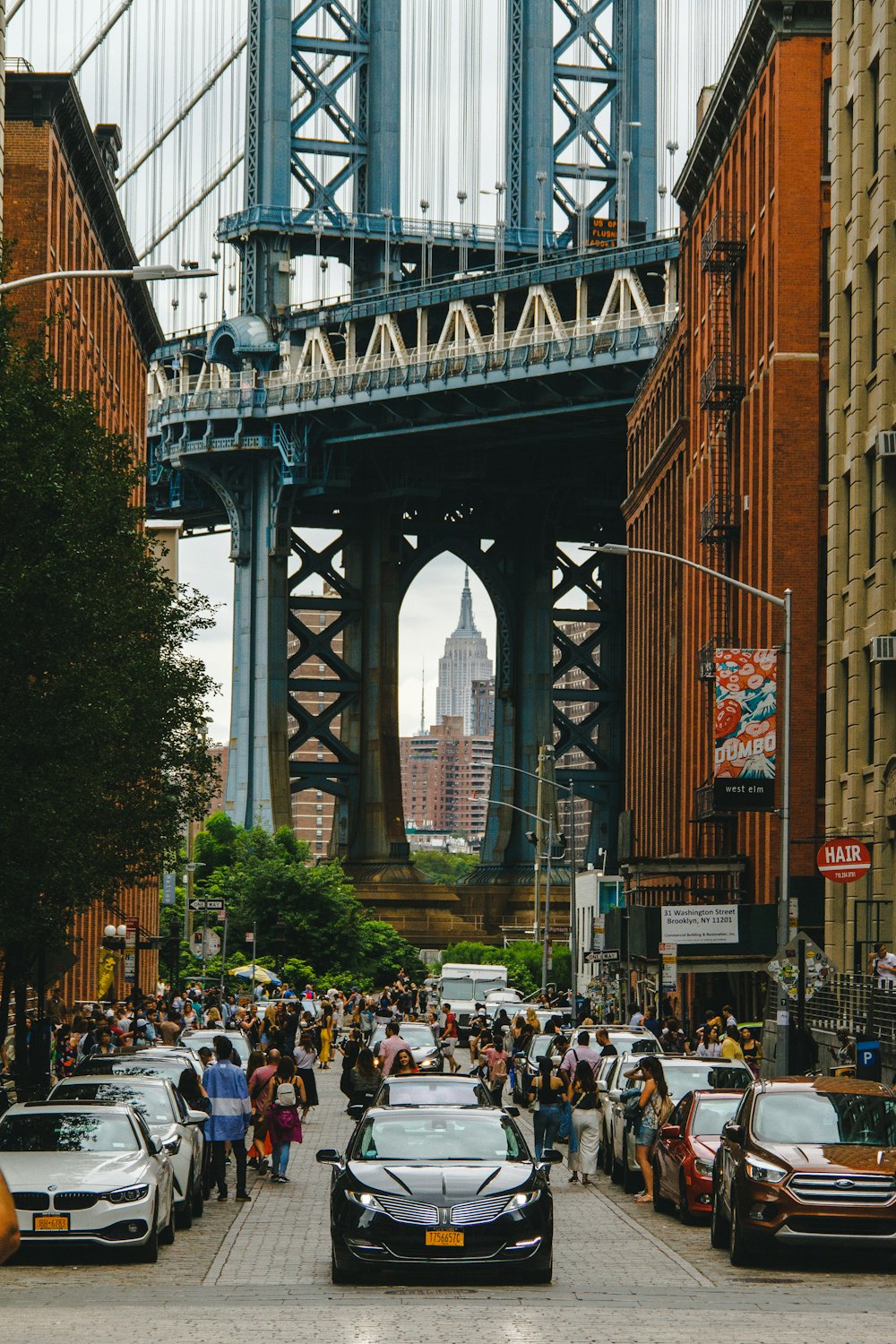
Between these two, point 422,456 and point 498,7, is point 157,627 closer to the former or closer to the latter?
point 422,456

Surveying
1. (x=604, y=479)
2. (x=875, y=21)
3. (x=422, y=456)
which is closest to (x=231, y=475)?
(x=422, y=456)

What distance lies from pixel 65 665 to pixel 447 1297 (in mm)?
11931

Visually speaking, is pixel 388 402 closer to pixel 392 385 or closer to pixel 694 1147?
pixel 392 385

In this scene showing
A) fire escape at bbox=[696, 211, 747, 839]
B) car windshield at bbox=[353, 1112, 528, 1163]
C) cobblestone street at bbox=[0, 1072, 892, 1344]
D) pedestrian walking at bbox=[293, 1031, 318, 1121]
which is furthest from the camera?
fire escape at bbox=[696, 211, 747, 839]

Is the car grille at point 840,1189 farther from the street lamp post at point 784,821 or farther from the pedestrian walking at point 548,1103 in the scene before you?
the street lamp post at point 784,821

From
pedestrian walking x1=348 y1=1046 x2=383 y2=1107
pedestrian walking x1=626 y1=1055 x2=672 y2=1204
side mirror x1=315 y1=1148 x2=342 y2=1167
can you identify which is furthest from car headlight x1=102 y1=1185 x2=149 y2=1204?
pedestrian walking x1=348 y1=1046 x2=383 y2=1107

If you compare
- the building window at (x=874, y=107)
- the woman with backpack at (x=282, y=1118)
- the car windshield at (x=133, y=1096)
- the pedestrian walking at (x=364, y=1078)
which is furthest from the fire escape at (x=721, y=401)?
the car windshield at (x=133, y=1096)

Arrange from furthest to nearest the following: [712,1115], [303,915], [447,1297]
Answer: [303,915]
[712,1115]
[447,1297]

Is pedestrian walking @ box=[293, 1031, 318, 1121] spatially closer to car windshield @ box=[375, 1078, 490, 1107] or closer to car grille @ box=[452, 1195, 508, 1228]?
car windshield @ box=[375, 1078, 490, 1107]

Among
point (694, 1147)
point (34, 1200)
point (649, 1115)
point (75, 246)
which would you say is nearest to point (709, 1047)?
point (649, 1115)

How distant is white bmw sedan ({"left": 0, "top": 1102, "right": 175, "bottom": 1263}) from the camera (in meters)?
18.8

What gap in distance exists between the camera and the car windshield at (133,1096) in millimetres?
22641

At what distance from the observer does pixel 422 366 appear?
355 feet

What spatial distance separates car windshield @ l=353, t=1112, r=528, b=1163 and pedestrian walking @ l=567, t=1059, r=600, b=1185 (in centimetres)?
832
